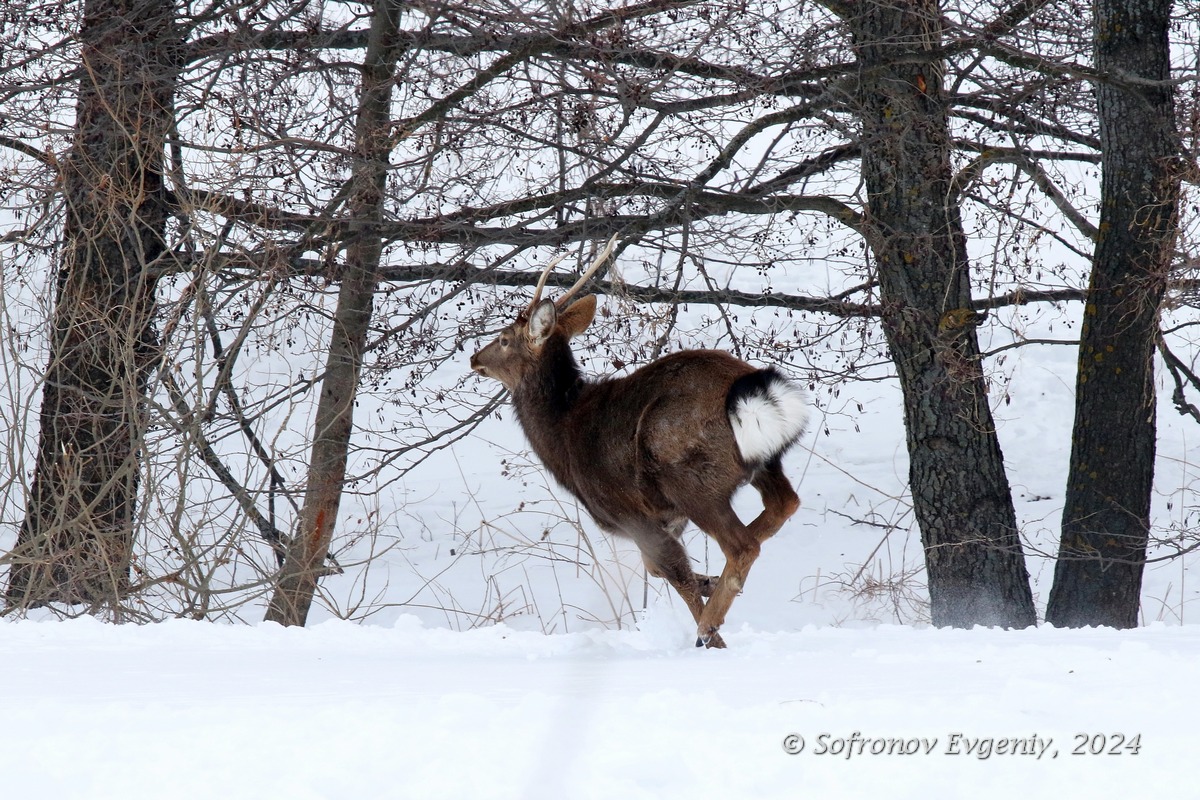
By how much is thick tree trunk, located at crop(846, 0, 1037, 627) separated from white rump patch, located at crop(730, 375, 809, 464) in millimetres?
2120

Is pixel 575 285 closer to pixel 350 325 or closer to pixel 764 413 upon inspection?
pixel 764 413

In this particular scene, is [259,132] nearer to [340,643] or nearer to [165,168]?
[165,168]

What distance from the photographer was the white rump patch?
5.12 metres

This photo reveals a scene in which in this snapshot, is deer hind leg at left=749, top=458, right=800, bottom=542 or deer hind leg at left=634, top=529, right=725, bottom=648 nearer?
deer hind leg at left=749, top=458, right=800, bottom=542

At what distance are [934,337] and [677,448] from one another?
93.0 inches

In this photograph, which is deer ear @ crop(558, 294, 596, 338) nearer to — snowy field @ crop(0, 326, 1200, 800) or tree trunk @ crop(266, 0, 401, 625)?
tree trunk @ crop(266, 0, 401, 625)

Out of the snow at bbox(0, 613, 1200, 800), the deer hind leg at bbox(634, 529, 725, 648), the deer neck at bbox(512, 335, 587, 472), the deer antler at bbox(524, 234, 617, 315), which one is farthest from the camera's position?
the deer neck at bbox(512, 335, 587, 472)

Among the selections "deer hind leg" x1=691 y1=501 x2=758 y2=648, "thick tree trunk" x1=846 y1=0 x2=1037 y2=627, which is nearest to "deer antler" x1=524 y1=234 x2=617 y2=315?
"deer hind leg" x1=691 y1=501 x2=758 y2=648

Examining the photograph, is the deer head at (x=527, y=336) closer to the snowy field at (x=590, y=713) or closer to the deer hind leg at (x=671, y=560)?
the deer hind leg at (x=671, y=560)

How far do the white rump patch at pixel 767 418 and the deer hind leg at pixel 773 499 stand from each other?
259 mm

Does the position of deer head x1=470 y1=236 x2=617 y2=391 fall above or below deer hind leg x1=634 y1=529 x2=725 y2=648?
above

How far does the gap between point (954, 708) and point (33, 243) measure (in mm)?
7440

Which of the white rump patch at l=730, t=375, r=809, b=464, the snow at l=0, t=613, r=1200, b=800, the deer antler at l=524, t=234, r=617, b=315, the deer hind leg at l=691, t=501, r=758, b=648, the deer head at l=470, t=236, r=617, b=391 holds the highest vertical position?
the deer antler at l=524, t=234, r=617, b=315

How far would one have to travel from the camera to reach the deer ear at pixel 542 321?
20.7 feet
